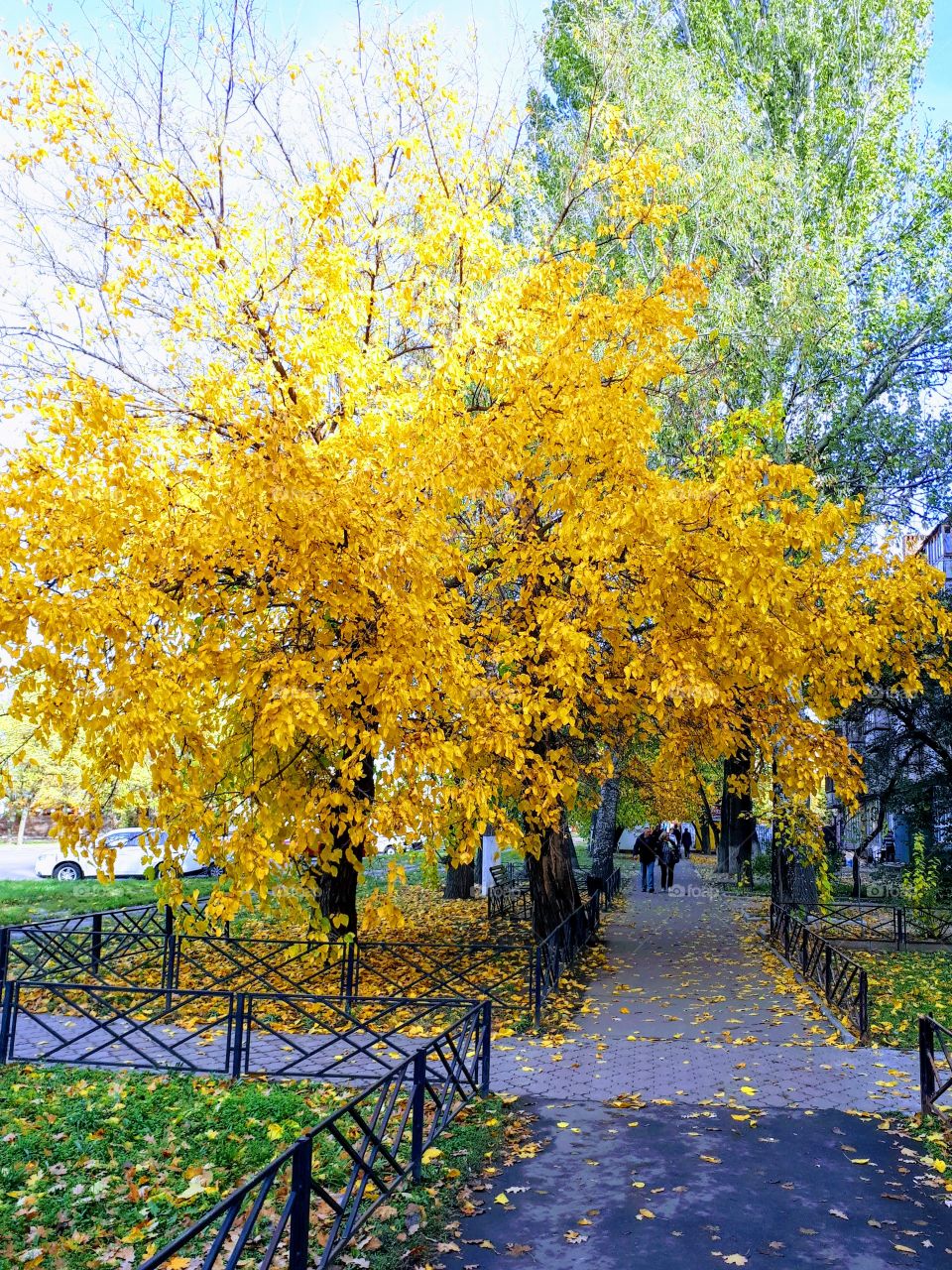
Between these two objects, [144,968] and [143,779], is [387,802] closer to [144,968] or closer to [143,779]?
[144,968]

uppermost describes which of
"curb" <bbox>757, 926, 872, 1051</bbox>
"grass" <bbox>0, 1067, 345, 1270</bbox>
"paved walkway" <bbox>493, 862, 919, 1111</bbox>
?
"curb" <bbox>757, 926, 872, 1051</bbox>

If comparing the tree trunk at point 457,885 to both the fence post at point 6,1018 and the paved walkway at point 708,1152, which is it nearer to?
the paved walkway at point 708,1152

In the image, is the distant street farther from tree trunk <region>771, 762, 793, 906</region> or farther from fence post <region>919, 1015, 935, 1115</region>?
fence post <region>919, 1015, 935, 1115</region>

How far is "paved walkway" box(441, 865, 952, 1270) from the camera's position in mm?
5613

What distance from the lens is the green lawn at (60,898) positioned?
18347 mm

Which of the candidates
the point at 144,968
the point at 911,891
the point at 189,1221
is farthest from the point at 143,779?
the point at 189,1221

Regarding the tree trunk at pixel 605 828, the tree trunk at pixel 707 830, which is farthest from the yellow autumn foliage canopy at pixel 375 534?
the tree trunk at pixel 707 830

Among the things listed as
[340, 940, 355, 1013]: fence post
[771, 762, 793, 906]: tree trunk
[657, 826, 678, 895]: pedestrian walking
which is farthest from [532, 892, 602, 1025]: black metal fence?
[657, 826, 678, 895]: pedestrian walking

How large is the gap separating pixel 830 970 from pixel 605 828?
11.2 meters

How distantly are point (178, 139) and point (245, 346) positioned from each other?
3165 millimetres

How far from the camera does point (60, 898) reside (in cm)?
2062

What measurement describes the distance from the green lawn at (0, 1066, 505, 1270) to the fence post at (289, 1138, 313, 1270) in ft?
3.22

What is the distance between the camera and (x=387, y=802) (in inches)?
372

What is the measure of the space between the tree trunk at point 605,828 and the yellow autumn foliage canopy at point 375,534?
35.9 feet
